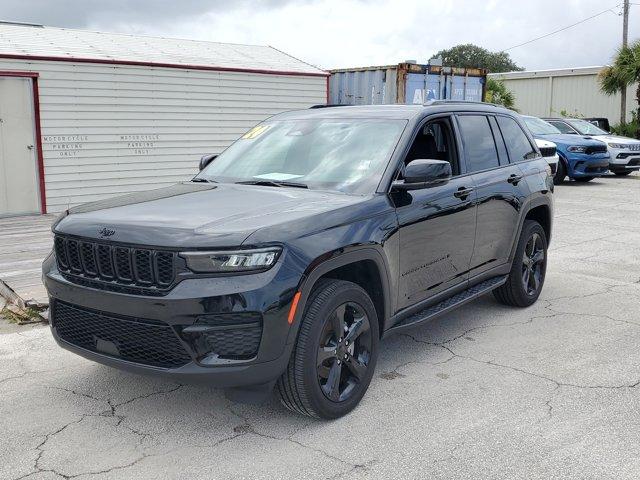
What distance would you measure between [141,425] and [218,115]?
11567 millimetres

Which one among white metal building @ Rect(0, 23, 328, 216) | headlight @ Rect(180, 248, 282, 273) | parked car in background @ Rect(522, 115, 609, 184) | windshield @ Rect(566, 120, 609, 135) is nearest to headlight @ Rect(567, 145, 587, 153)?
parked car in background @ Rect(522, 115, 609, 184)

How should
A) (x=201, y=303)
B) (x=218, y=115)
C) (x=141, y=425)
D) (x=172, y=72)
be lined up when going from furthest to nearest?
(x=218, y=115) → (x=172, y=72) → (x=141, y=425) → (x=201, y=303)

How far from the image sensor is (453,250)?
4.88 metres

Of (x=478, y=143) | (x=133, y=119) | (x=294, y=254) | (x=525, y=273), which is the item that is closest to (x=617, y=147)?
(x=133, y=119)

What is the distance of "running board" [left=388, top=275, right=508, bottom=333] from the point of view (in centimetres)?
447

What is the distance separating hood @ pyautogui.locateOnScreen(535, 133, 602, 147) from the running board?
12694 mm

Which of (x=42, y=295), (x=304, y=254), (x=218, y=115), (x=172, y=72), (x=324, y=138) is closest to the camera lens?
(x=304, y=254)

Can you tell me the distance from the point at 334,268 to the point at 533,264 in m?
3.11

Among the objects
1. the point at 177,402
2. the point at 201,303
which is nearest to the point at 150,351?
the point at 201,303

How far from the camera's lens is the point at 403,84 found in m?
16.4

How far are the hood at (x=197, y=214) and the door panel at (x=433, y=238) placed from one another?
48cm

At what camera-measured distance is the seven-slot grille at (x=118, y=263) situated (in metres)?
3.39

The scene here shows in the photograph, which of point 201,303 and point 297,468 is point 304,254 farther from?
point 297,468

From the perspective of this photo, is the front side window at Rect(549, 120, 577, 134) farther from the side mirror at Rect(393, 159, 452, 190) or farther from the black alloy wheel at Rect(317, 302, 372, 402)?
the black alloy wheel at Rect(317, 302, 372, 402)
